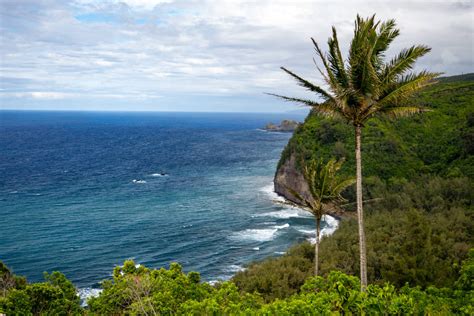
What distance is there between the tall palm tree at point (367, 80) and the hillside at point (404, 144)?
39.3 m

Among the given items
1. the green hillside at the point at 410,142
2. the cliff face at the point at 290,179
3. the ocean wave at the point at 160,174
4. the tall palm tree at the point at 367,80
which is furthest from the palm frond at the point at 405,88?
the ocean wave at the point at 160,174

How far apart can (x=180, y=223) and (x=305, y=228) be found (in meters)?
16.9

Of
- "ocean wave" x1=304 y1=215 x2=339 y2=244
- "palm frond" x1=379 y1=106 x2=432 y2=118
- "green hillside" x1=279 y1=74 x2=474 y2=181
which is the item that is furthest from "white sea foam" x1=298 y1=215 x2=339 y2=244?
"palm frond" x1=379 y1=106 x2=432 y2=118

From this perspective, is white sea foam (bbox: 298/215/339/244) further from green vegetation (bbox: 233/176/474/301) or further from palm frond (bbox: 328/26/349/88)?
palm frond (bbox: 328/26/349/88)

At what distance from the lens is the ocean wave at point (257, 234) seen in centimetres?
4822

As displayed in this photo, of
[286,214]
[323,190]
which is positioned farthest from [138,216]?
[323,190]

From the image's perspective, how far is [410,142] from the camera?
6625cm

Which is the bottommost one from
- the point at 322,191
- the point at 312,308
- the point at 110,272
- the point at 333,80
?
the point at 110,272

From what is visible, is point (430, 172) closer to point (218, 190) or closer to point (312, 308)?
point (218, 190)

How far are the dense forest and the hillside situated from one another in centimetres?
18

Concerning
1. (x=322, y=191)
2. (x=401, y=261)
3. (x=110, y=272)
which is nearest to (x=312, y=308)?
(x=322, y=191)

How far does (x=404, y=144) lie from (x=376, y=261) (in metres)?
41.0

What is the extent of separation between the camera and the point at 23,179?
76875 millimetres

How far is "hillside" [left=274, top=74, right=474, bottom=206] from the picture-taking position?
5700cm
